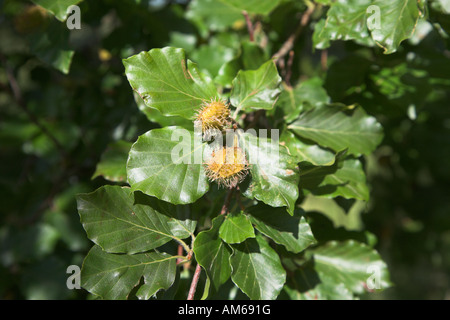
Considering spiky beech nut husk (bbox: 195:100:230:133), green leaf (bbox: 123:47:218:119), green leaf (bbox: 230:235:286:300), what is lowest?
green leaf (bbox: 230:235:286:300)

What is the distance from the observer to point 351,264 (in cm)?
98

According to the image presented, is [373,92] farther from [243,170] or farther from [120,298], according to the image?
[120,298]

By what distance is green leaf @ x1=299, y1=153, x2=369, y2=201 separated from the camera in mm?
801

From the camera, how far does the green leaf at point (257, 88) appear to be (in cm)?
76

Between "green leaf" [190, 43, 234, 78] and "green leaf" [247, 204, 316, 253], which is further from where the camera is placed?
"green leaf" [190, 43, 234, 78]

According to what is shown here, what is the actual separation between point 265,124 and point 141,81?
1.09ft

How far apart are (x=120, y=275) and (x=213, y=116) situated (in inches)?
13.1

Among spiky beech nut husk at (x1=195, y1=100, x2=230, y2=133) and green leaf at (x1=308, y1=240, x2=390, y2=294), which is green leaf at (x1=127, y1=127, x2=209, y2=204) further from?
green leaf at (x1=308, y1=240, x2=390, y2=294)

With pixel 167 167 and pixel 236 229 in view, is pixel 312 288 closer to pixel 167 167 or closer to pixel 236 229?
pixel 236 229

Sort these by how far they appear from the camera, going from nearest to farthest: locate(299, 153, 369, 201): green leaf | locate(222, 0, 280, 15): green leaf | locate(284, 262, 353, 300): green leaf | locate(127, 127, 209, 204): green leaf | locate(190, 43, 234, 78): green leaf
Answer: locate(127, 127, 209, 204): green leaf, locate(299, 153, 369, 201): green leaf, locate(284, 262, 353, 300): green leaf, locate(222, 0, 280, 15): green leaf, locate(190, 43, 234, 78): green leaf

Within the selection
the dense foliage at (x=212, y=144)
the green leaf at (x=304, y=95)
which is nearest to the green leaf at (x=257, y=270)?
the dense foliage at (x=212, y=144)

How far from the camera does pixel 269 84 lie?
2.51 feet

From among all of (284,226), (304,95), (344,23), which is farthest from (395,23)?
(284,226)

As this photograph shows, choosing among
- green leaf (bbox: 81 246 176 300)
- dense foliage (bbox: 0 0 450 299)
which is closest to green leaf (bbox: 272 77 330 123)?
dense foliage (bbox: 0 0 450 299)
